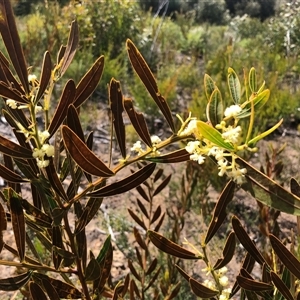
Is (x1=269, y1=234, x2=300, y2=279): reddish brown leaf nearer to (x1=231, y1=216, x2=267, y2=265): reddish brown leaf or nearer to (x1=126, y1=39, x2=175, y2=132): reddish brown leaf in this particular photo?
(x1=231, y1=216, x2=267, y2=265): reddish brown leaf

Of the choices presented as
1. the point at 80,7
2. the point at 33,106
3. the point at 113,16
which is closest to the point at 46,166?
the point at 33,106

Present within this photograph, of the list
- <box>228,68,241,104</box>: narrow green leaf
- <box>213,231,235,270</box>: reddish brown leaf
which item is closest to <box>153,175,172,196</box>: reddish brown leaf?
<box>213,231,235,270</box>: reddish brown leaf

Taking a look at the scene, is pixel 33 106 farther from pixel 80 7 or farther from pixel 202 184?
pixel 80 7

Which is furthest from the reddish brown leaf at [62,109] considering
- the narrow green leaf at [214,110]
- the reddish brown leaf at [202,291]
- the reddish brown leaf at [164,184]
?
the reddish brown leaf at [164,184]

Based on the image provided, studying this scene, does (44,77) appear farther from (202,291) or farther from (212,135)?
(202,291)

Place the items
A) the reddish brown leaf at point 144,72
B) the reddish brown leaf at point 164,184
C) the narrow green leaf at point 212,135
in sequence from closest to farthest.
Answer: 1. the narrow green leaf at point 212,135
2. the reddish brown leaf at point 144,72
3. the reddish brown leaf at point 164,184

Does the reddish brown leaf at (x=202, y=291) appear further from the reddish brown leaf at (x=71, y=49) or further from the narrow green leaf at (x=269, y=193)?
the reddish brown leaf at (x=71, y=49)
